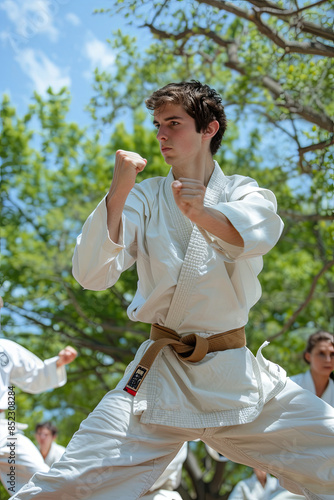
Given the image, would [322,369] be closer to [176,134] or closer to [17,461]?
[17,461]

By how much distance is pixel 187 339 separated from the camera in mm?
2881

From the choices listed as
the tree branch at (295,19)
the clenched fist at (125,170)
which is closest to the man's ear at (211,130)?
the clenched fist at (125,170)

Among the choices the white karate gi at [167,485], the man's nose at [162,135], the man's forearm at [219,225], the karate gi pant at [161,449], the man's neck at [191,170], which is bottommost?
the white karate gi at [167,485]

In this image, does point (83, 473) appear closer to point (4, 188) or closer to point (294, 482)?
point (294, 482)

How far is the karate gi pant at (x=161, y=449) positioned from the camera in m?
2.57

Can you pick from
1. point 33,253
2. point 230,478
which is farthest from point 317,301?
point 33,253

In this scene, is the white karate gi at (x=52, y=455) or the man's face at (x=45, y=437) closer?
the white karate gi at (x=52, y=455)

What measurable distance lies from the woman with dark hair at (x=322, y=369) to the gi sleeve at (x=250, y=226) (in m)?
2.89

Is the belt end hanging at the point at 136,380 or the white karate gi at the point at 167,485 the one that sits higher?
the belt end hanging at the point at 136,380

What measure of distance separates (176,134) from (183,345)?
1.01 metres

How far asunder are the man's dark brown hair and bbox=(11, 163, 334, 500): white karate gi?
1.33ft

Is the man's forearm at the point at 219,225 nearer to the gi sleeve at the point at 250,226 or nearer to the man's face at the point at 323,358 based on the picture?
the gi sleeve at the point at 250,226

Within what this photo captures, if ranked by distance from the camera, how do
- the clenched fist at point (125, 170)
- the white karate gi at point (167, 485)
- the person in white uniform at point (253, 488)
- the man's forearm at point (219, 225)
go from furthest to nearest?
the person in white uniform at point (253, 488) → the white karate gi at point (167, 485) → the clenched fist at point (125, 170) → the man's forearm at point (219, 225)

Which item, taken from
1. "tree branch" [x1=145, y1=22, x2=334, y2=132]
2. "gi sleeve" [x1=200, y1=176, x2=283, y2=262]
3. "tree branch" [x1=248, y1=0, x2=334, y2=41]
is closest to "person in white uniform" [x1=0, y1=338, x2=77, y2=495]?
"gi sleeve" [x1=200, y1=176, x2=283, y2=262]
